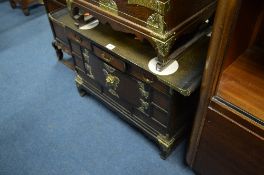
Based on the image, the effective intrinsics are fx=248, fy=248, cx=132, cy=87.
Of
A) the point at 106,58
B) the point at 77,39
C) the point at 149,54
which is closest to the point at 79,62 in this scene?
the point at 77,39

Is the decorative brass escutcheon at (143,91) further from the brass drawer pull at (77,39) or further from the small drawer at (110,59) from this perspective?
the brass drawer pull at (77,39)

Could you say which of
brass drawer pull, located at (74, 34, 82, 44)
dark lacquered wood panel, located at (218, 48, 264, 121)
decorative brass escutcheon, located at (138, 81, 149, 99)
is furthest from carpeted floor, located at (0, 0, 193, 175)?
dark lacquered wood panel, located at (218, 48, 264, 121)

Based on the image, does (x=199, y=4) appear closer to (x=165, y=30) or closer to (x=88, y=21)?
(x=165, y=30)

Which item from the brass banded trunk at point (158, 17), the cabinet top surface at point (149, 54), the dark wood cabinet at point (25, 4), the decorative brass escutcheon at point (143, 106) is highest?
the brass banded trunk at point (158, 17)

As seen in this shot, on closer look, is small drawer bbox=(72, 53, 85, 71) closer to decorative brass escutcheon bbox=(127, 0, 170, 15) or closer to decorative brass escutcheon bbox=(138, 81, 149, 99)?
decorative brass escutcheon bbox=(138, 81, 149, 99)

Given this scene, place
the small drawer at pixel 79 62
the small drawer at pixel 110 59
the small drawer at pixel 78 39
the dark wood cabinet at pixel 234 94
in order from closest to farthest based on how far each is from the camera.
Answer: the dark wood cabinet at pixel 234 94 → the small drawer at pixel 110 59 → the small drawer at pixel 78 39 → the small drawer at pixel 79 62

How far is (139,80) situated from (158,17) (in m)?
0.33

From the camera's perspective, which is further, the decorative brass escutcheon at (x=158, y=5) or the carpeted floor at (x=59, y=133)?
the carpeted floor at (x=59, y=133)

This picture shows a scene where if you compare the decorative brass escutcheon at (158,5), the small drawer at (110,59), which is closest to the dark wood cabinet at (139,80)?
the small drawer at (110,59)

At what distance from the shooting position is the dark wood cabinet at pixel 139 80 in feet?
3.34

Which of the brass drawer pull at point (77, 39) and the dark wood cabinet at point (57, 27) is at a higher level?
the brass drawer pull at point (77, 39)

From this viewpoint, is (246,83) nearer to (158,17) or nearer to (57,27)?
(158,17)

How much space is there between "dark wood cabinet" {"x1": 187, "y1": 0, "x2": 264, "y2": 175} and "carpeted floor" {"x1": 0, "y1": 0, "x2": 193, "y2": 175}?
38 cm

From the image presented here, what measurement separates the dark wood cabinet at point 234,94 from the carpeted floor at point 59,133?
38 centimetres
